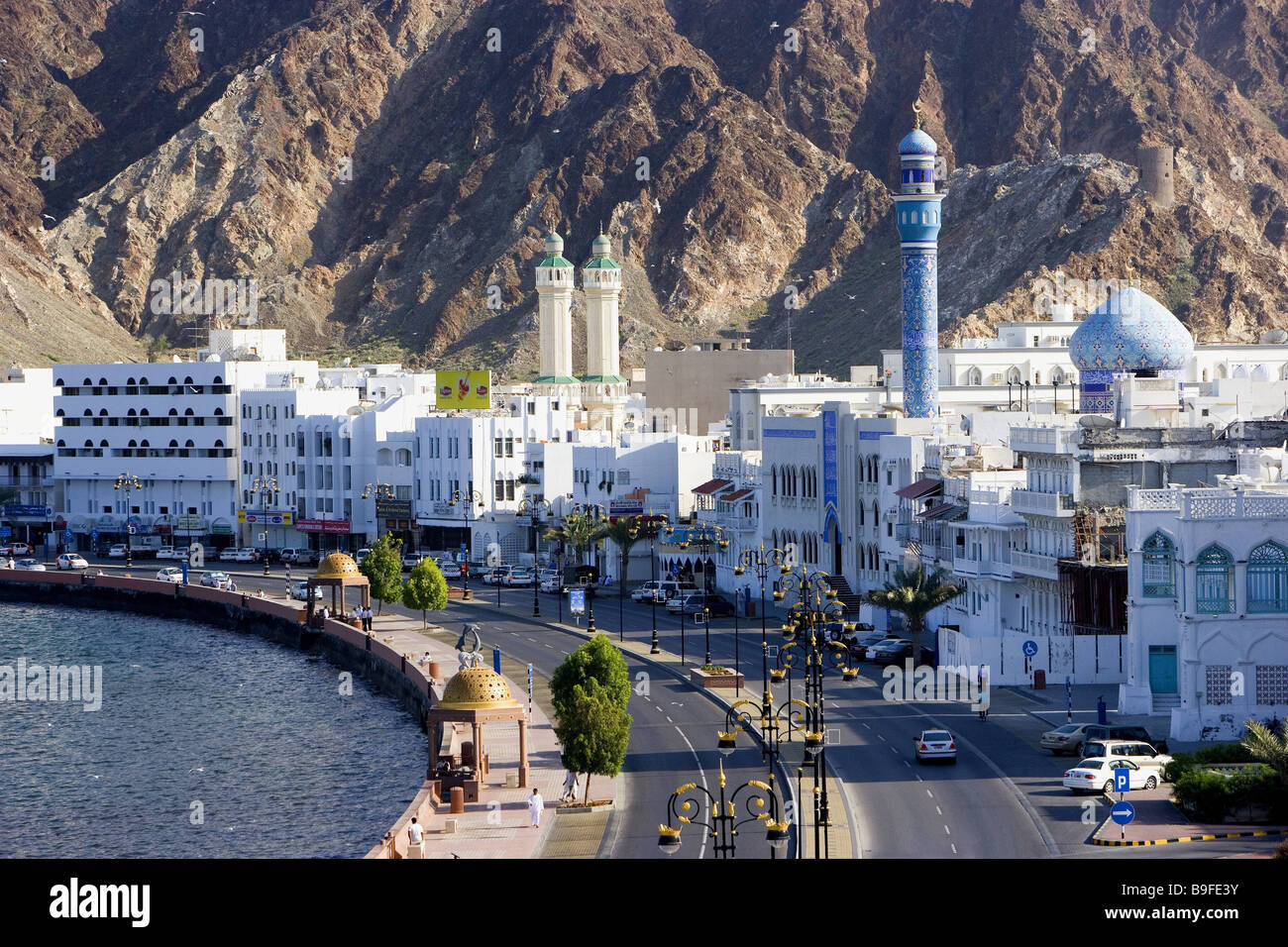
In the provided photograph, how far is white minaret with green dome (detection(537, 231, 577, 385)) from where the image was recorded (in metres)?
157

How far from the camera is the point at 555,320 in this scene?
158m

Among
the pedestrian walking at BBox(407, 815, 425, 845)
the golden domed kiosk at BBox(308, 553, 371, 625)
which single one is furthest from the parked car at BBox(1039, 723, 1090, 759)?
the golden domed kiosk at BBox(308, 553, 371, 625)

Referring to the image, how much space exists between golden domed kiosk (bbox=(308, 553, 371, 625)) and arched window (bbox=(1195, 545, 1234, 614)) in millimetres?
45728

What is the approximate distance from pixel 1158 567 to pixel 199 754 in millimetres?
27827

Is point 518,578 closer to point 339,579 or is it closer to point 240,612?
point 240,612

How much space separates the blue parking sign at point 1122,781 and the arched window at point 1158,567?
1134 cm

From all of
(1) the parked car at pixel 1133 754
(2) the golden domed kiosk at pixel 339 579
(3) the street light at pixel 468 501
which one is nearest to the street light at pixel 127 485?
(3) the street light at pixel 468 501

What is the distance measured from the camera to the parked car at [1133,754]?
43.5 meters

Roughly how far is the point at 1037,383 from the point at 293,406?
1600 inches

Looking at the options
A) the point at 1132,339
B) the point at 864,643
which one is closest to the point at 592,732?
the point at 864,643

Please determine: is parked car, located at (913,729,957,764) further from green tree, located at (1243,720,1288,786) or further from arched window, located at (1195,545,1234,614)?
green tree, located at (1243,720,1288,786)

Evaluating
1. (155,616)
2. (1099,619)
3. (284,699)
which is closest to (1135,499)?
(1099,619)

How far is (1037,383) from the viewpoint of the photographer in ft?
382
